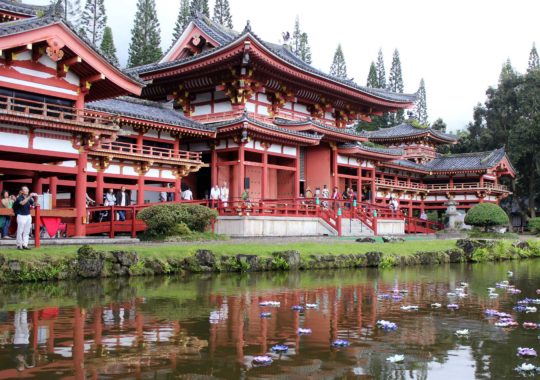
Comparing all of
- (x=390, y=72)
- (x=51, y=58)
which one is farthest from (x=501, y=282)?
(x=390, y=72)

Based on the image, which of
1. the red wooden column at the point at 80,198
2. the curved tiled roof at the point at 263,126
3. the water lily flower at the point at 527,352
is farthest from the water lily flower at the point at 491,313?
the curved tiled roof at the point at 263,126

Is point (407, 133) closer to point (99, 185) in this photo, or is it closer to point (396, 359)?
point (99, 185)

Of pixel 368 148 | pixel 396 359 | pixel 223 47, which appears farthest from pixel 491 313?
pixel 368 148

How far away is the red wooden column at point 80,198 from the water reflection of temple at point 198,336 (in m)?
10.0

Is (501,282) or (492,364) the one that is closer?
(492,364)

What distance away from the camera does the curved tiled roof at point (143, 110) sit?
95.8 ft

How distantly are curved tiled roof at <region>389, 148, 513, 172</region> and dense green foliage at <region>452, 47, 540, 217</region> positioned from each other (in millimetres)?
3844

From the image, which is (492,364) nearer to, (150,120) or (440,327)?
(440,327)

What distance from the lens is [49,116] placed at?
69.4ft

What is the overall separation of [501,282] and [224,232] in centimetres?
1537

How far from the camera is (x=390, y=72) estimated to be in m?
94.3

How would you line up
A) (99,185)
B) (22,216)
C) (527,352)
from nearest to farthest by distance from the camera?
(527,352) → (22,216) → (99,185)

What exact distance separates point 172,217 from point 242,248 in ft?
17.5

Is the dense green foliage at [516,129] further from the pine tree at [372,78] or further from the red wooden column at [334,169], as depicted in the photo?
the red wooden column at [334,169]
